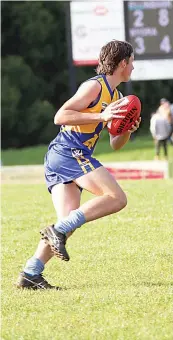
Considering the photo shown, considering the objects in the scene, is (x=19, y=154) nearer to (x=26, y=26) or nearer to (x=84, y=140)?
(x=26, y=26)

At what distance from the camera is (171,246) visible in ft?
32.1

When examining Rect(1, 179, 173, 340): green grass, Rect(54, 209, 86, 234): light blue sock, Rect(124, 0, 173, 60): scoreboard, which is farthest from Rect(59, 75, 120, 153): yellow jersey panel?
Rect(124, 0, 173, 60): scoreboard

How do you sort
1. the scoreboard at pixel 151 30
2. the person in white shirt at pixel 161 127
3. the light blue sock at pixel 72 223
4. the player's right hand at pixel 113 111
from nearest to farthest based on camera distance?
the player's right hand at pixel 113 111 → the light blue sock at pixel 72 223 → the person in white shirt at pixel 161 127 → the scoreboard at pixel 151 30

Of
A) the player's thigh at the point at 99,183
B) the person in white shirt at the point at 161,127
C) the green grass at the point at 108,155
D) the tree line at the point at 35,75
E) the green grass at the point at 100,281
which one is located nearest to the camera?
the green grass at the point at 100,281

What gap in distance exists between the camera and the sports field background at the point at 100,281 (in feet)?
19.6

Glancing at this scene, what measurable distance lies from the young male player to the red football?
0.06 meters

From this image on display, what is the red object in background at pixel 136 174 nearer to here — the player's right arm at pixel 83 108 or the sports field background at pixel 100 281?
the sports field background at pixel 100 281

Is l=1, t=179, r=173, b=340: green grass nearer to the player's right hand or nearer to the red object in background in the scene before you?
the player's right hand

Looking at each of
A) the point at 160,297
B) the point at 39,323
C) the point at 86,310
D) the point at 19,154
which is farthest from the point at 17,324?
the point at 19,154

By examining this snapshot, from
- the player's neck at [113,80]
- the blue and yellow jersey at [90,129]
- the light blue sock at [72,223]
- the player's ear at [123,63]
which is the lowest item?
the light blue sock at [72,223]

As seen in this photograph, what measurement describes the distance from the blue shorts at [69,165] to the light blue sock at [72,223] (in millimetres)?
319

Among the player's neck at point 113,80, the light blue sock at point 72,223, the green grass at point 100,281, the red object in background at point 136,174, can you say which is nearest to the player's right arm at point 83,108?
the player's neck at point 113,80

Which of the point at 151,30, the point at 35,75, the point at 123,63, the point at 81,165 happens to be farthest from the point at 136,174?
the point at 35,75

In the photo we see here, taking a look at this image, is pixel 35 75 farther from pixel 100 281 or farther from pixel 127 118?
pixel 127 118
